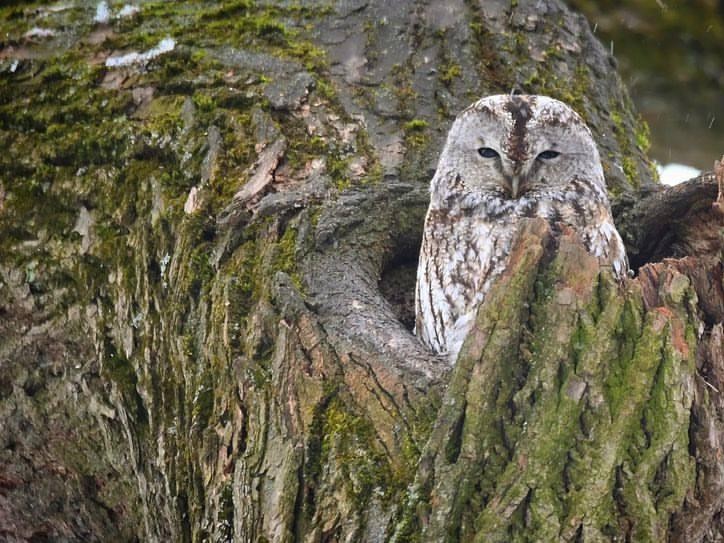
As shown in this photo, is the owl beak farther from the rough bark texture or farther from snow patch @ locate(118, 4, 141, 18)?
snow patch @ locate(118, 4, 141, 18)

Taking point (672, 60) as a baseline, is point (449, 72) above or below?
above

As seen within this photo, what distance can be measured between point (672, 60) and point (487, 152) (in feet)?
5.83

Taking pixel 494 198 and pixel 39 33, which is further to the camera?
pixel 39 33

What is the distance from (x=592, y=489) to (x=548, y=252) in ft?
1.78

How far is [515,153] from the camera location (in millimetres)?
3057

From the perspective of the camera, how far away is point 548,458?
181cm

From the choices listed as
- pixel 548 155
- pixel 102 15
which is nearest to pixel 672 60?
pixel 548 155

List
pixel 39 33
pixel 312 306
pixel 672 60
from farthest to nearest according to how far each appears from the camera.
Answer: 1. pixel 672 60
2. pixel 39 33
3. pixel 312 306

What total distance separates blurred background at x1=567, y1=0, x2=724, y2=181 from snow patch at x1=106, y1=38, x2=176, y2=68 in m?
1.86

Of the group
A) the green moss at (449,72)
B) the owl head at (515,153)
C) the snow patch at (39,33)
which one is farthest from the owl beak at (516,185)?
the snow patch at (39,33)

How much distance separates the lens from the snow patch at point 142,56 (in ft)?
11.3

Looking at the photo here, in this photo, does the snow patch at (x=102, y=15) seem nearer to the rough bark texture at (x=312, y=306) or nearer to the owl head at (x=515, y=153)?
the rough bark texture at (x=312, y=306)

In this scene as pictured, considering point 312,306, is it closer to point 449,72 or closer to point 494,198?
point 494,198

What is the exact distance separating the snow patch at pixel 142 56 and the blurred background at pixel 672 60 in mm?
1856
